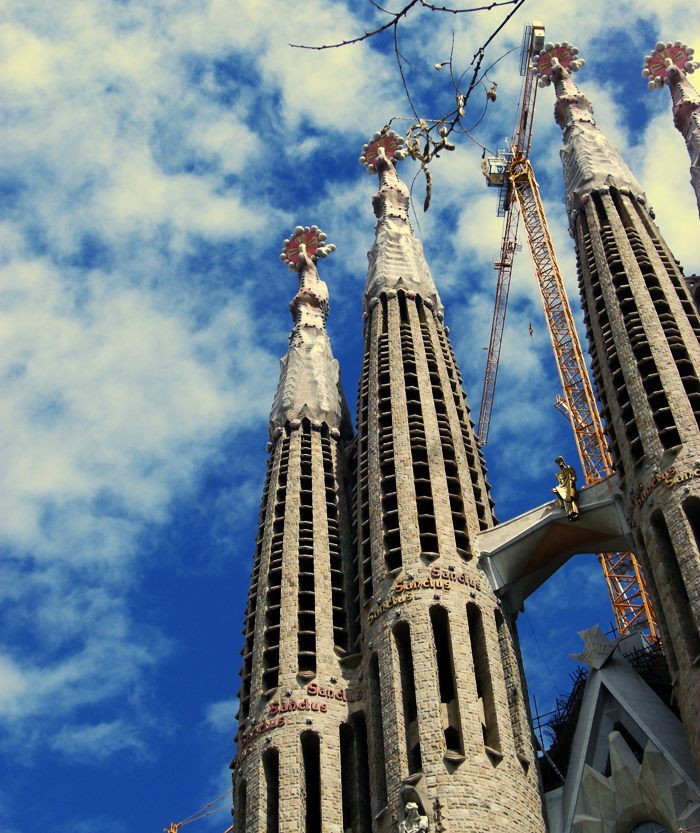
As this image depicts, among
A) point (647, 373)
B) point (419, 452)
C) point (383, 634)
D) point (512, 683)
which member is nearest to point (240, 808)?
point (383, 634)

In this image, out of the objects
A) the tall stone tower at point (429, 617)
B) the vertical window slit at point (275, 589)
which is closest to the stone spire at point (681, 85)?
the tall stone tower at point (429, 617)

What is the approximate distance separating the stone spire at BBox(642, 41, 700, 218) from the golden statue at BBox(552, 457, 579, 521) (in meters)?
17.6

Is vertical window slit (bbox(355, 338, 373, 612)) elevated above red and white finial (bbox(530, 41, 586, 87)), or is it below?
below

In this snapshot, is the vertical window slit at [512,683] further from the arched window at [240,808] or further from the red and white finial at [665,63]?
the red and white finial at [665,63]

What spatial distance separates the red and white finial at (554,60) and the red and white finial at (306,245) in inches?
515

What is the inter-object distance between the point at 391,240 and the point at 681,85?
15.0 metres

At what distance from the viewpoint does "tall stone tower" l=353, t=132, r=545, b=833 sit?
30.9 m

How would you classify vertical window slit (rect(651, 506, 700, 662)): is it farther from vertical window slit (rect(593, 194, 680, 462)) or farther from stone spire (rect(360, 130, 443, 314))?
stone spire (rect(360, 130, 443, 314))

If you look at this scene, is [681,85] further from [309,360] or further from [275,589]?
[275,589]

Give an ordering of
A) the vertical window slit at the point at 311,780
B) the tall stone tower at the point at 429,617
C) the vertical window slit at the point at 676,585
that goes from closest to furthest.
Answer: the tall stone tower at the point at 429,617 → the vertical window slit at the point at 676,585 → the vertical window slit at the point at 311,780

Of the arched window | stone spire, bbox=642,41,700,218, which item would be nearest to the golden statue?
the arched window

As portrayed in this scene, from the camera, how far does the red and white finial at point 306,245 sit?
59.4 meters

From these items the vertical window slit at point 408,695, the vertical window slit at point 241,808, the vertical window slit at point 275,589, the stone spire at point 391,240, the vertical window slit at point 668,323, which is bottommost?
the vertical window slit at point 241,808

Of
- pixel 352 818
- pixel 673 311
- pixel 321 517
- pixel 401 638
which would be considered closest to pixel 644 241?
pixel 673 311
